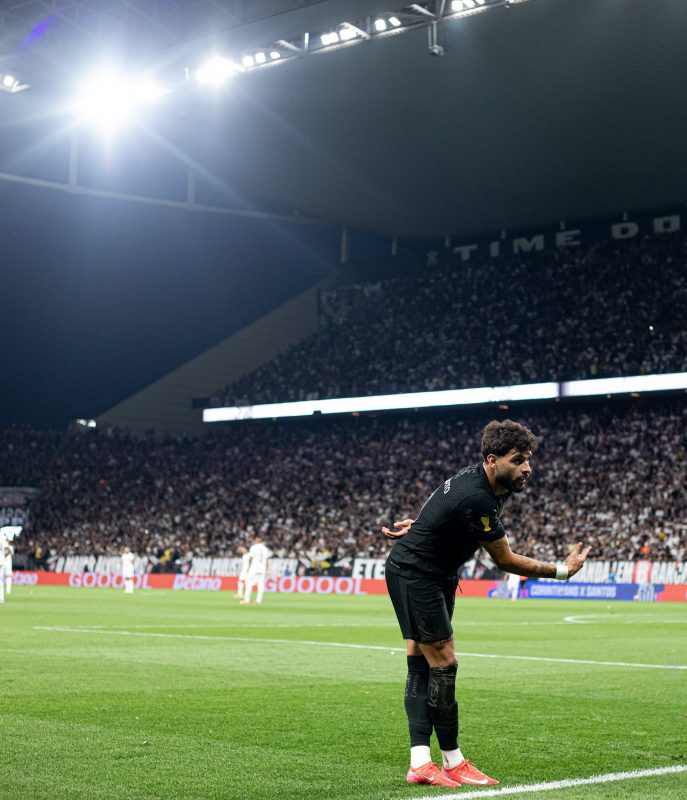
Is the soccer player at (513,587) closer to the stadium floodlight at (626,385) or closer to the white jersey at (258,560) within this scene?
the white jersey at (258,560)

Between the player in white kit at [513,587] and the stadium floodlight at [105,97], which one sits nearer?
the stadium floodlight at [105,97]

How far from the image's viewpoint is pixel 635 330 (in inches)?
1980

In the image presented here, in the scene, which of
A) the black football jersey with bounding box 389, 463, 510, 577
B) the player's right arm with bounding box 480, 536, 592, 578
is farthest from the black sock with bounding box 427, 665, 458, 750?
the player's right arm with bounding box 480, 536, 592, 578

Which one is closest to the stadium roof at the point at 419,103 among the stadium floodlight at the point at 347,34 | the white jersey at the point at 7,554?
the stadium floodlight at the point at 347,34

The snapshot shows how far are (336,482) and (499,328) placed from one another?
11037mm

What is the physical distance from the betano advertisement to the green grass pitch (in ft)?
54.1

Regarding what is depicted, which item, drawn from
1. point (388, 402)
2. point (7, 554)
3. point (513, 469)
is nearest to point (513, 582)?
point (7, 554)

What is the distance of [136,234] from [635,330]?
2349 centimetres

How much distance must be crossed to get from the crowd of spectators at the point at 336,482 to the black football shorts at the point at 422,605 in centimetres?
3419

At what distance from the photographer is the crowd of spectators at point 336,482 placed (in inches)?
1740

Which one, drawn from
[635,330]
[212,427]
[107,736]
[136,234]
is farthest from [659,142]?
[107,736]

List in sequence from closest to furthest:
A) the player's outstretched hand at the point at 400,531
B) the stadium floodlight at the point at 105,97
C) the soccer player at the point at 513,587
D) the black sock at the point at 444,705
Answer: the black sock at the point at 444,705
the player's outstretched hand at the point at 400,531
the stadium floodlight at the point at 105,97
the soccer player at the point at 513,587

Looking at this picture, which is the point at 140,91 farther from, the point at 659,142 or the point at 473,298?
the point at 473,298

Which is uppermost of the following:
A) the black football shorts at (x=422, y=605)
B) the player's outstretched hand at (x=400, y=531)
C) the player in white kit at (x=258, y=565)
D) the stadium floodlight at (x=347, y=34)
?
the stadium floodlight at (x=347, y=34)
